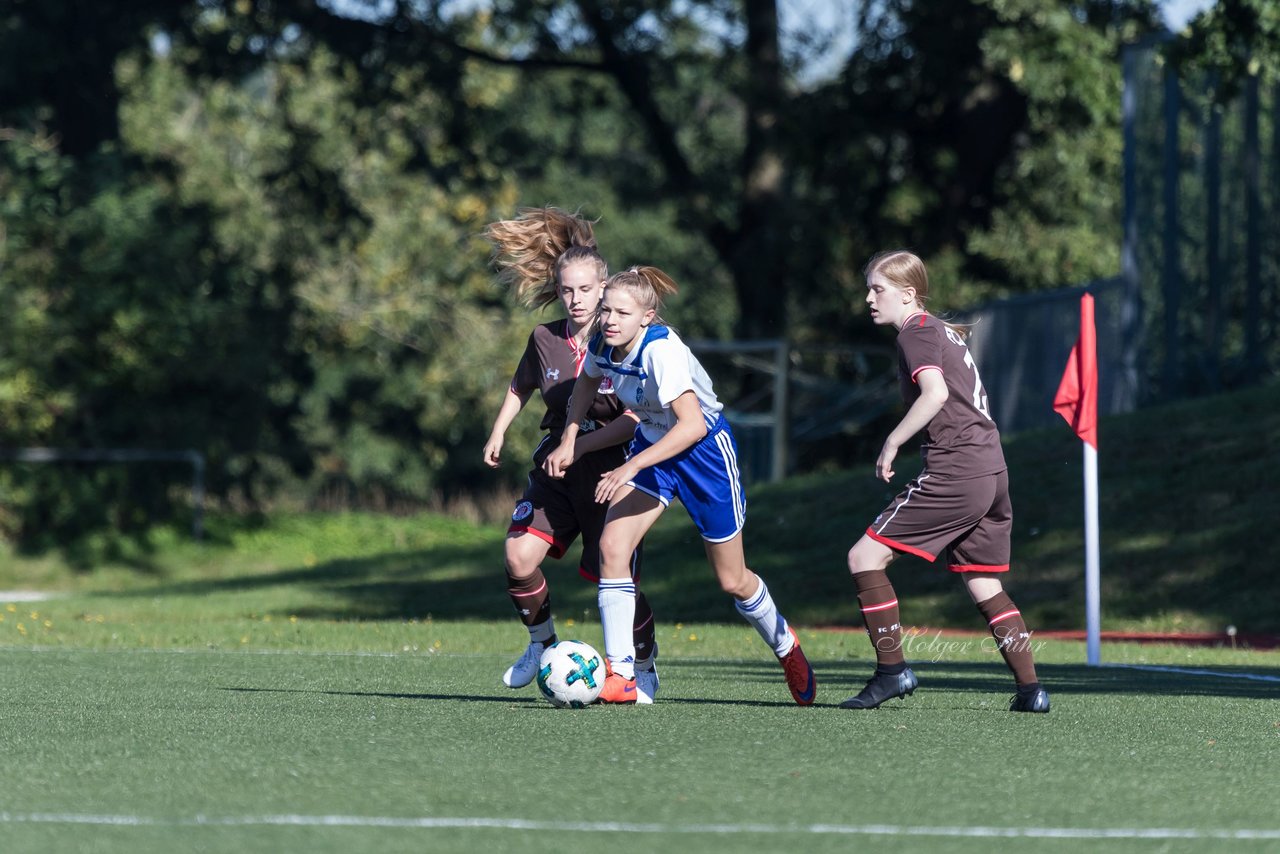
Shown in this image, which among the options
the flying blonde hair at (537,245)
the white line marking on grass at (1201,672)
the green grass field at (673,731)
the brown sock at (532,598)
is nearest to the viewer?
the green grass field at (673,731)

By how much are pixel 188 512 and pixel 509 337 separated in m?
13.4

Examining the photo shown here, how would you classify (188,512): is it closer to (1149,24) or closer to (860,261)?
(860,261)

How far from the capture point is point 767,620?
25.6ft

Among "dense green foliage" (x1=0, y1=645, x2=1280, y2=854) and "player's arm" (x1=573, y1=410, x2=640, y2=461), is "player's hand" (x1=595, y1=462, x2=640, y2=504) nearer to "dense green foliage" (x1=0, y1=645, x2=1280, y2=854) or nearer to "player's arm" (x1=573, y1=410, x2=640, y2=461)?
"player's arm" (x1=573, y1=410, x2=640, y2=461)

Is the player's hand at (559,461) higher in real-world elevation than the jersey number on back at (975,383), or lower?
lower

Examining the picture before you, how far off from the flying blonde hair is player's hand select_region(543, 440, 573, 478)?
0.88 metres

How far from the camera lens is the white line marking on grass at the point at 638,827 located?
4758 mm

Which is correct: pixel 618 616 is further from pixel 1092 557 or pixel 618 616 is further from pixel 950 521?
pixel 1092 557

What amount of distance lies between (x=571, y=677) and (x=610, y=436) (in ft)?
3.15

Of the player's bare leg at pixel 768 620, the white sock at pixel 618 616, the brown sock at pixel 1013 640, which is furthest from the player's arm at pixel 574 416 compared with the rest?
the brown sock at pixel 1013 640

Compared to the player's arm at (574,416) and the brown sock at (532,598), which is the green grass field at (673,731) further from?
the player's arm at (574,416)

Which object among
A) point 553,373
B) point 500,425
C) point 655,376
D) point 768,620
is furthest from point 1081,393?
point 655,376

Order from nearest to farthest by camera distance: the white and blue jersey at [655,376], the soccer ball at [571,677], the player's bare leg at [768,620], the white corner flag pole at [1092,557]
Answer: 1. the white and blue jersey at [655,376]
2. the soccer ball at [571,677]
3. the player's bare leg at [768,620]
4. the white corner flag pole at [1092,557]

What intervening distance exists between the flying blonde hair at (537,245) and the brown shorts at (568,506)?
2.45 ft
